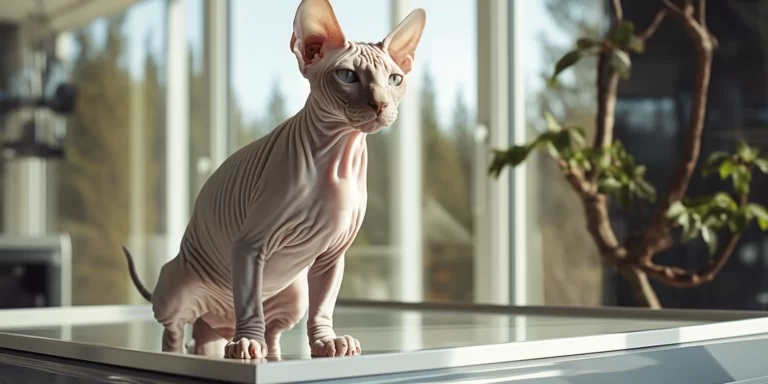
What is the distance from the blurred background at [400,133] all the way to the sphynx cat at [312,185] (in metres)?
1.45

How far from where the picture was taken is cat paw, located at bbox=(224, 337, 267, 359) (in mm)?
630

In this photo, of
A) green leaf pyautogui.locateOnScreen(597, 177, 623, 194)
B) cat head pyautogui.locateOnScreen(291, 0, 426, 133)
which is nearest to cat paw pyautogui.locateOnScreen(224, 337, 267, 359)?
cat head pyautogui.locateOnScreen(291, 0, 426, 133)

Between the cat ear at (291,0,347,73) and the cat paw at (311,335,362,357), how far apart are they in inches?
8.3

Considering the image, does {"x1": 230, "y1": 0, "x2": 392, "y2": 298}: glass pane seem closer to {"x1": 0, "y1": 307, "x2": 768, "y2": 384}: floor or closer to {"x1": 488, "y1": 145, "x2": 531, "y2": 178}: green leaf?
{"x1": 488, "y1": 145, "x2": 531, "y2": 178}: green leaf

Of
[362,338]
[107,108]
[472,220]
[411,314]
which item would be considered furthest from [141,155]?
[362,338]

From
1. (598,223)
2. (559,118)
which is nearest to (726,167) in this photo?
(598,223)

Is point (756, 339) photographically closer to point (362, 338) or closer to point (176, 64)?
point (362, 338)

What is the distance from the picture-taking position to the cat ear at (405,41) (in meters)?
0.73

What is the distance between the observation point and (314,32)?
0.72 metres

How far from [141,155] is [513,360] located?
3613mm

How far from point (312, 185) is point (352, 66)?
0.09 m

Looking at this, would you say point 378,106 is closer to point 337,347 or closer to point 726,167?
point 337,347

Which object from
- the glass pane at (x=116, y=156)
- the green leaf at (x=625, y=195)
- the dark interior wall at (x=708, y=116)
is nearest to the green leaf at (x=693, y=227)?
the green leaf at (x=625, y=195)

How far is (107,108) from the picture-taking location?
4.07 m
